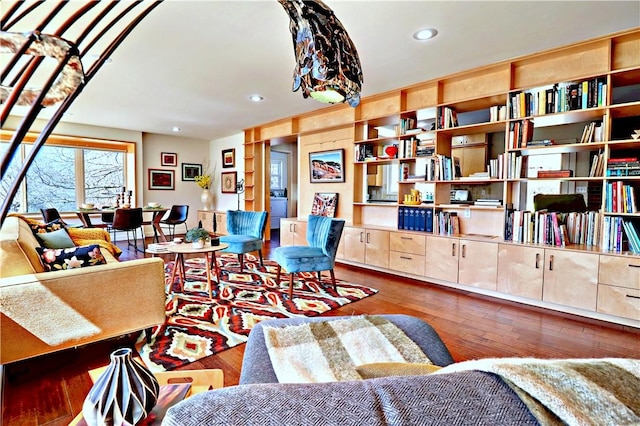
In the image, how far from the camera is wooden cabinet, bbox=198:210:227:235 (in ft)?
24.7

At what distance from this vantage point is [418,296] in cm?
348

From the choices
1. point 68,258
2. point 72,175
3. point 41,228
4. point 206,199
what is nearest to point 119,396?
point 68,258

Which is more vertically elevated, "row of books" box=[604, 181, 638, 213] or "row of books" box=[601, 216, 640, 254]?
"row of books" box=[604, 181, 638, 213]

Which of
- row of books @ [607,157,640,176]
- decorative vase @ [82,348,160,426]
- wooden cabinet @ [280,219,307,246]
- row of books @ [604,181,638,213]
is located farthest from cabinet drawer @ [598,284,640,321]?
wooden cabinet @ [280,219,307,246]

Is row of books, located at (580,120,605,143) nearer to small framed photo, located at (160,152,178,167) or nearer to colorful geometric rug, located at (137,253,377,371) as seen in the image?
colorful geometric rug, located at (137,253,377,371)

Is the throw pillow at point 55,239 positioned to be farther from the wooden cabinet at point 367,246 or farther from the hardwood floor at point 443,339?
the wooden cabinet at point 367,246

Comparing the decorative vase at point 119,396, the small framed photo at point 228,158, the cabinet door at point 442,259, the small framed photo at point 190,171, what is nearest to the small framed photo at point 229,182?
the small framed photo at point 228,158

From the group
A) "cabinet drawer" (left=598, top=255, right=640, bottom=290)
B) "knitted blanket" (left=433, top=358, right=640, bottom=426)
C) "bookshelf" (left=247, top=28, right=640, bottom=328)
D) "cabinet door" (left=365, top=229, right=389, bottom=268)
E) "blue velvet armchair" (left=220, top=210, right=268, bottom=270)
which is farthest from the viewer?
"cabinet door" (left=365, top=229, right=389, bottom=268)

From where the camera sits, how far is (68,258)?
2084 millimetres

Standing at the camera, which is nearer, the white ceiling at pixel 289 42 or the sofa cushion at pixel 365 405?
the sofa cushion at pixel 365 405

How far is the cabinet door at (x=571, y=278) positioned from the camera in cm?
281

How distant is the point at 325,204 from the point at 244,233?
4.84 feet

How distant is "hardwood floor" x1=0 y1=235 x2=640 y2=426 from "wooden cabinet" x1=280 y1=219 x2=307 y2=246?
6.50ft

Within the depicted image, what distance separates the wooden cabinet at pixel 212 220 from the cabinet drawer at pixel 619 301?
660cm
